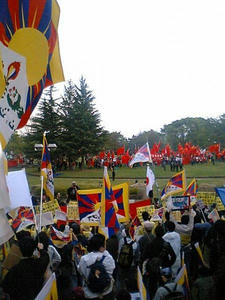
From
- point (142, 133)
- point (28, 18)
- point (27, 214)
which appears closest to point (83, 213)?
point (27, 214)

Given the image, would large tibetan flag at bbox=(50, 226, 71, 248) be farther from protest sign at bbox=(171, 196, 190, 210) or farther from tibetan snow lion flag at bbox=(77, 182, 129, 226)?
protest sign at bbox=(171, 196, 190, 210)

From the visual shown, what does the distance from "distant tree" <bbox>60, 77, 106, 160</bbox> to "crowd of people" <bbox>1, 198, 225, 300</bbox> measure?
3515 centimetres

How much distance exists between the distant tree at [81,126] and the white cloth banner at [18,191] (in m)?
34.7

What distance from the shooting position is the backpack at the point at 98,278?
3.64 meters

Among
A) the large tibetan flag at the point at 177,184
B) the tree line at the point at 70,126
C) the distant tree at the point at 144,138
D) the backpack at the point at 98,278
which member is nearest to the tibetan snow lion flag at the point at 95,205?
the backpack at the point at 98,278

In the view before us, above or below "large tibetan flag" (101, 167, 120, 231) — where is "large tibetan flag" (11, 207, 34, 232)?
below

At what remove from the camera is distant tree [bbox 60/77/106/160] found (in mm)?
41125

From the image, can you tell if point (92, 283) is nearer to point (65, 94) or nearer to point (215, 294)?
point (215, 294)

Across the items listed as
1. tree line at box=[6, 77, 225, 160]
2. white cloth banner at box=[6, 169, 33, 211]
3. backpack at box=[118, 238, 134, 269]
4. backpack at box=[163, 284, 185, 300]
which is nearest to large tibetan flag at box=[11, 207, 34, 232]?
white cloth banner at box=[6, 169, 33, 211]

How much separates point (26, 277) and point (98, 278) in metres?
0.83

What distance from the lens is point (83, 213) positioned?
21.2 ft

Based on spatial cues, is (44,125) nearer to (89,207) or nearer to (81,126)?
(81,126)

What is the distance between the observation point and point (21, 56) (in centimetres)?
371

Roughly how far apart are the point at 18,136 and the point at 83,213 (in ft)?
174
